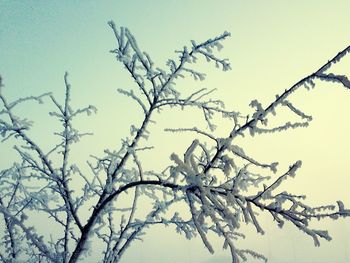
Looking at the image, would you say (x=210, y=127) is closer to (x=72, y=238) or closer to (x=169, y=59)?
(x=169, y=59)

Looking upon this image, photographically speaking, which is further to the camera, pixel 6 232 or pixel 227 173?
pixel 6 232

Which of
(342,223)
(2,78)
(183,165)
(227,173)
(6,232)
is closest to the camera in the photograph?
(183,165)

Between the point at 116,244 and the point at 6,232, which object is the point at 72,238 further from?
the point at 6,232

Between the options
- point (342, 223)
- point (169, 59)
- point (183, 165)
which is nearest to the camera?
point (183, 165)

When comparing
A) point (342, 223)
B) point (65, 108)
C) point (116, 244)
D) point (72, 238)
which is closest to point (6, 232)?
point (72, 238)

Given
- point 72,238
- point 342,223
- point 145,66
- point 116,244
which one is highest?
point 342,223

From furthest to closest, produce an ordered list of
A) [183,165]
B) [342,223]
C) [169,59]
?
[342,223] → [169,59] → [183,165]

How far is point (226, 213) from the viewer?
2148 mm

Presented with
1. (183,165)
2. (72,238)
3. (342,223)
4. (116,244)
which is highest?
(342,223)

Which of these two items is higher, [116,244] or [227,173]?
[116,244]

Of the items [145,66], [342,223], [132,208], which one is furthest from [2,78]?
[342,223]

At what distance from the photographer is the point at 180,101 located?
16.3 ft

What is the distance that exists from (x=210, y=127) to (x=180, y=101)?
677 mm

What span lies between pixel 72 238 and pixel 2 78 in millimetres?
2817
